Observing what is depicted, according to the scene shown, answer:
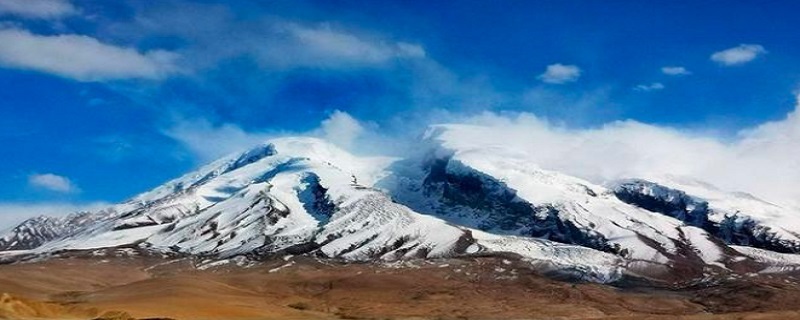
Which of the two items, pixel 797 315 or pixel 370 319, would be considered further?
pixel 370 319

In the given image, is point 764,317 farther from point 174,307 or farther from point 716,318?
point 174,307

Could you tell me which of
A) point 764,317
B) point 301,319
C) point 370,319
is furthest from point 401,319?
point 764,317

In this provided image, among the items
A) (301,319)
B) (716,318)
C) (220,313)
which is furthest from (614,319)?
(220,313)

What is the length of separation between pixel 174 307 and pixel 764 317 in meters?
123

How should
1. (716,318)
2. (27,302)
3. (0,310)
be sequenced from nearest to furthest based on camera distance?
(0,310) → (27,302) → (716,318)

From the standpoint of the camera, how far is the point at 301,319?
6821 inches

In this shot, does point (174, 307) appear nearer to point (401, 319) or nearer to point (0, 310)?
point (401, 319)

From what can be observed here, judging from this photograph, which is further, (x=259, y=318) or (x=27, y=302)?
(x=259, y=318)

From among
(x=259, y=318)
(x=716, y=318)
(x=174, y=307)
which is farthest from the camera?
(x=716, y=318)

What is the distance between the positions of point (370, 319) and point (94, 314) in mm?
92640

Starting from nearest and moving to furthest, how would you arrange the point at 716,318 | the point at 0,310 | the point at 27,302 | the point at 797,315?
the point at 0,310
the point at 27,302
the point at 797,315
the point at 716,318

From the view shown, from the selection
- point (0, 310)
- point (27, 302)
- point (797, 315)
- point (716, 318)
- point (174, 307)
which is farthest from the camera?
point (716, 318)

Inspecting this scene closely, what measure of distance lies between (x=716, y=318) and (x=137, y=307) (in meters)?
124

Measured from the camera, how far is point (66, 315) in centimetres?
10988
